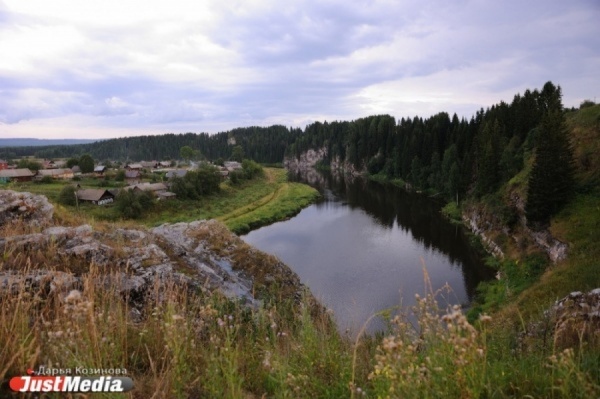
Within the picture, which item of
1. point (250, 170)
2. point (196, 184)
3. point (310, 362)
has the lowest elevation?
point (196, 184)

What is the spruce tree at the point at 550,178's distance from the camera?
2920 centimetres

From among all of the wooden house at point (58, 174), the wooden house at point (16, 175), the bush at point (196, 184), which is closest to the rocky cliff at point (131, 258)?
the bush at point (196, 184)

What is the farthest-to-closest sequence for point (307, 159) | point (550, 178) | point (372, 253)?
point (307, 159)
point (372, 253)
point (550, 178)

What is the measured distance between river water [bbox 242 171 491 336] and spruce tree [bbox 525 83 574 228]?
253 inches

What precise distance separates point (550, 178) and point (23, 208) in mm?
35034

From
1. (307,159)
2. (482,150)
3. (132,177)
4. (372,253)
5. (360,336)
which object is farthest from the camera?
(307,159)

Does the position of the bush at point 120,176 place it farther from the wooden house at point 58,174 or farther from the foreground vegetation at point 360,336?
the foreground vegetation at point 360,336

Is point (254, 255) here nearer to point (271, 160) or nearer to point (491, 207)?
point (491, 207)

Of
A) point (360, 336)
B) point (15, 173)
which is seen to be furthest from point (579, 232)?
point (15, 173)

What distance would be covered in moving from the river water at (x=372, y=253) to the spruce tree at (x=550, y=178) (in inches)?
253

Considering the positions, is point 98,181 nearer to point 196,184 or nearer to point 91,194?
point 91,194

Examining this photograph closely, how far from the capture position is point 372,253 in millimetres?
34000

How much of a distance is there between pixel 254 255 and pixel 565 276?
54.1 feet

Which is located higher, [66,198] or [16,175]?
[16,175]
